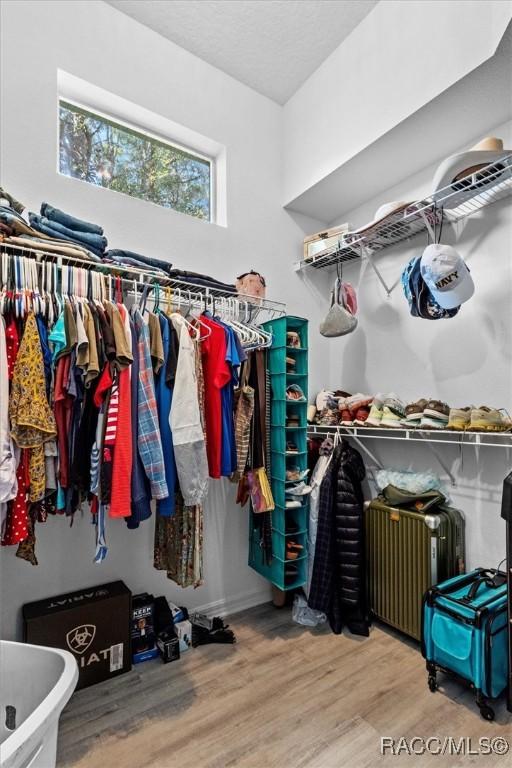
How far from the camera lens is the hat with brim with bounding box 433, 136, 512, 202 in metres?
1.78

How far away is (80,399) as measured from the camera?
146 cm

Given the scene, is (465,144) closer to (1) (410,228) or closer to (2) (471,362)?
(1) (410,228)

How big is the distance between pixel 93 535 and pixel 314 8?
310 centimetres

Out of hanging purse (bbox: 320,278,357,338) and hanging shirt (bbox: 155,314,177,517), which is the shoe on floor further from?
hanging shirt (bbox: 155,314,177,517)

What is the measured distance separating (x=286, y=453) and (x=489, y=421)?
1.03 m

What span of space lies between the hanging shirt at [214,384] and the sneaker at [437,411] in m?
1.06

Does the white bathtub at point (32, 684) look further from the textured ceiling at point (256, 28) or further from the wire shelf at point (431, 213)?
the textured ceiling at point (256, 28)

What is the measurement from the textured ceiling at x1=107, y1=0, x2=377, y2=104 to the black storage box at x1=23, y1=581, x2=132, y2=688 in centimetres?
312

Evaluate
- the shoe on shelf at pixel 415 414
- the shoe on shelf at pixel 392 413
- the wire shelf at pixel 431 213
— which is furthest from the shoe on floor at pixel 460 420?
the wire shelf at pixel 431 213

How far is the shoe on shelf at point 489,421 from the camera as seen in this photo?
179cm

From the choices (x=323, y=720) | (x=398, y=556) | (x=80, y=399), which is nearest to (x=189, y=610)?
(x=323, y=720)

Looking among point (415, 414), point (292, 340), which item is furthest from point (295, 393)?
point (415, 414)

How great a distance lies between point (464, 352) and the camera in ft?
7.15

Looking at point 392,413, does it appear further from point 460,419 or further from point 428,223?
point 428,223
